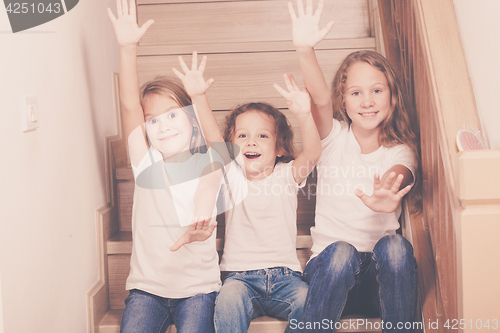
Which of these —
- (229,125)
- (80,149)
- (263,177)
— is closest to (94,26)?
(80,149)

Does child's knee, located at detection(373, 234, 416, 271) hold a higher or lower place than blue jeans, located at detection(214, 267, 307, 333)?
higher

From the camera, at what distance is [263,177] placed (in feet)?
4.91

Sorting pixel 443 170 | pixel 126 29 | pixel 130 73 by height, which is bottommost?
pixel 443 170

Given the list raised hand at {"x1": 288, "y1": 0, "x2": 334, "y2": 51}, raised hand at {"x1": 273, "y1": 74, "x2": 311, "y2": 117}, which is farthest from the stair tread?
raised hand at {"x1": 288, "y1": 0, "x2": 334, "y2": 51}

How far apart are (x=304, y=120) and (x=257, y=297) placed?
589 mm

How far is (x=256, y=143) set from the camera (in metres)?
1.49

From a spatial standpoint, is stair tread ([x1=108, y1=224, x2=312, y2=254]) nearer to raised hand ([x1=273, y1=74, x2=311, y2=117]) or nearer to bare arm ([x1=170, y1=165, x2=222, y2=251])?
bare arm ([x1=170, y1=165, x2=222, y2=251])

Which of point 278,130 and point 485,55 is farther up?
point 485,55

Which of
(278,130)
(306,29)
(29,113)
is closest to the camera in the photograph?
(29,113)

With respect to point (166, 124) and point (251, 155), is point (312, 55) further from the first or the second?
point (166, 124)

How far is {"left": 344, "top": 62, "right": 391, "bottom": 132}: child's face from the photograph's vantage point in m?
1.43

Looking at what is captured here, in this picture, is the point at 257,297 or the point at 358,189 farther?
the point at 257,297

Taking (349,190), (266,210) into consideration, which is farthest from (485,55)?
(266,210)

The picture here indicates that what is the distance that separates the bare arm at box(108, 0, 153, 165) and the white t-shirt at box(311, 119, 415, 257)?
2.12 ft
